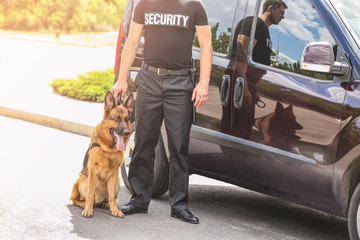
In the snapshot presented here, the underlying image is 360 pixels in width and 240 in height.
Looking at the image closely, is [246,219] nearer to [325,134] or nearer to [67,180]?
[325,134]

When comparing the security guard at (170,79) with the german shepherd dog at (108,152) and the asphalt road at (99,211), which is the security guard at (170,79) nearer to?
the german shepherd dog at (108,152)

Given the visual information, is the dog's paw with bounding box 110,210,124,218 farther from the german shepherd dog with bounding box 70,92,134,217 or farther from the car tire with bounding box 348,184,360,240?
the car tire with bounding box 348,184,360,240

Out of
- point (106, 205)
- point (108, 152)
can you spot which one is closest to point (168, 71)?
point (108, 152)

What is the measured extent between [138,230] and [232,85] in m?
1.30

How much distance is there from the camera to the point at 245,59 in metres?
5.49

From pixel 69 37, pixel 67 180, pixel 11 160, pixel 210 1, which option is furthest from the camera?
pixel 69 37

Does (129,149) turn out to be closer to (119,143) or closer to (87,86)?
(119,143)

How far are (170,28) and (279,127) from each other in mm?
1144

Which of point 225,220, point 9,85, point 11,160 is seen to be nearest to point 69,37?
Result: point 9,85

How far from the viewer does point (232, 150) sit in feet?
18.1

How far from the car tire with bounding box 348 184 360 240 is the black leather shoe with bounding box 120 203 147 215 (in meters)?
1.83

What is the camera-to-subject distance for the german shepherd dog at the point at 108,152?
570 cm

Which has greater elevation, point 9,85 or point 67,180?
point 67,180

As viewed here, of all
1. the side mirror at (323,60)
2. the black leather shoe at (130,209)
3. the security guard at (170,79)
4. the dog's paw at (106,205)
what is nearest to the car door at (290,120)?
the side mirror at (323,60)
